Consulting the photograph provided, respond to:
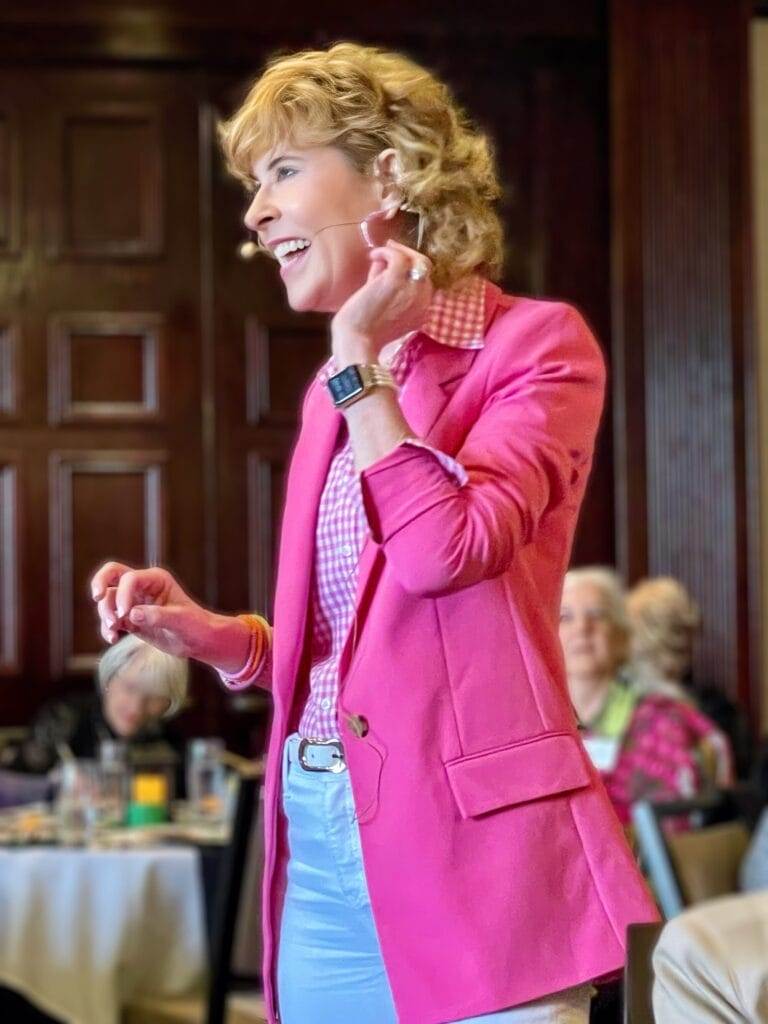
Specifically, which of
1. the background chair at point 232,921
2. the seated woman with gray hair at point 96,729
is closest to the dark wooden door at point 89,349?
the seated woman with gray hair at point 96,729

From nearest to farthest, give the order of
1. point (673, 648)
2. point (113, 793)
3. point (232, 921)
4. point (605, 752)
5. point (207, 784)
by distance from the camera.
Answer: point (232, 921), point (605, 752), point (113, 793), point (207, 784), point (673, 648)

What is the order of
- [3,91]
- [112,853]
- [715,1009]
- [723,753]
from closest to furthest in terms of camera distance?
[715,1009], [112,853], [723,753], [3,91]

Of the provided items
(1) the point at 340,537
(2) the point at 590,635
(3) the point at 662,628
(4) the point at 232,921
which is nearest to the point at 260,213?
(1) the point at 340,537

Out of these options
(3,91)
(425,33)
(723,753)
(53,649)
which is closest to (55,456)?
(53,649)

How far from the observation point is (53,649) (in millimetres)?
5918

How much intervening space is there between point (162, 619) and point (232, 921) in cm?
248

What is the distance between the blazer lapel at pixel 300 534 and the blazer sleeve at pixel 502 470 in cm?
14

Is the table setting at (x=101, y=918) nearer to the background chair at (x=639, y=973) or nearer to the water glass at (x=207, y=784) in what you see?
the water glass at (x=207, y=784)

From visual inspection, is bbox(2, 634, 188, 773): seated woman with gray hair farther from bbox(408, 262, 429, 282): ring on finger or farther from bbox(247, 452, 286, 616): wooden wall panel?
bbox(408, 262, 429, 282): ring on finger

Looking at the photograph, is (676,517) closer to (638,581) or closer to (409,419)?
(638,581)

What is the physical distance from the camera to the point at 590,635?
4.39m

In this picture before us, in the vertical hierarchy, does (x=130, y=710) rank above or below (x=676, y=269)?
below

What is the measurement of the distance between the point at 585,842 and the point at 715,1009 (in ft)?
0.50

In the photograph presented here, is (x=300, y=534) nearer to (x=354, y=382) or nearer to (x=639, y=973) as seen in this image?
(x=354, y=382)
